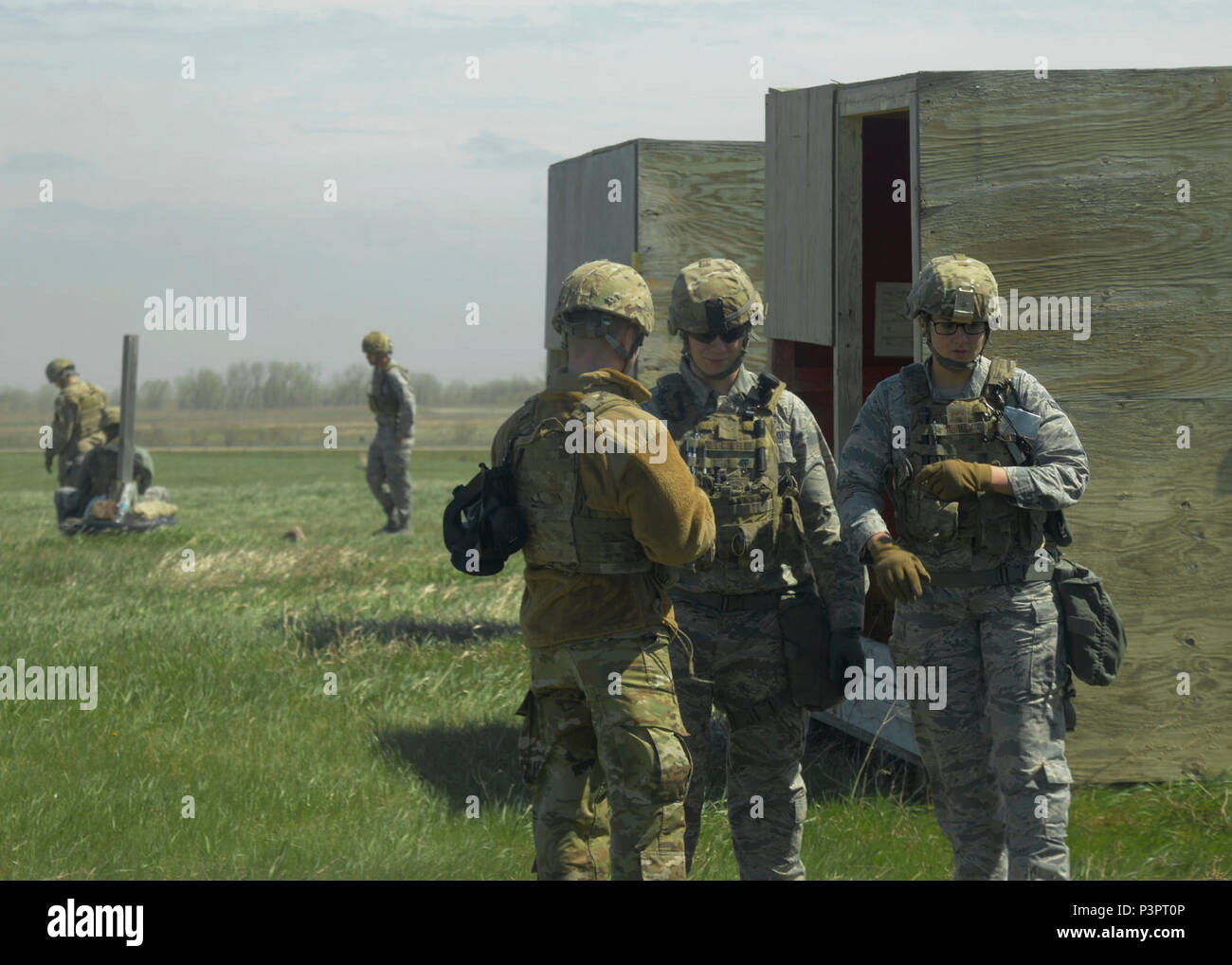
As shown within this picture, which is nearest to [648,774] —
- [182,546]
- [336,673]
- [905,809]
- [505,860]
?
[505,860]

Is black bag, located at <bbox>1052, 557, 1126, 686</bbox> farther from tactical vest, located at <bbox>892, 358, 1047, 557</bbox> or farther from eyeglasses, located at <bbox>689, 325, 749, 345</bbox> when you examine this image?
eyeglasses, located at <bbox>689, 325, 749, 345</bbox>

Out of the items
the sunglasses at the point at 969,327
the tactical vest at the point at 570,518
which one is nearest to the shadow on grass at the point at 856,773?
the sunglasses at the point at 969,327

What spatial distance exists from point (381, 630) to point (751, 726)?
5.64 metres

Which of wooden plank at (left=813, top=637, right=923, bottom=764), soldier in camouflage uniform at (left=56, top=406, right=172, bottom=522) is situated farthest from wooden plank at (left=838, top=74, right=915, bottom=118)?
soldier in camouflage uniform at (left=56, top=406, right=172, bottom=522)

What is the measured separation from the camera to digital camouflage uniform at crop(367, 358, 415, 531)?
1673cm

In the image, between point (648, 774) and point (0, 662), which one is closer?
point (648, 774)

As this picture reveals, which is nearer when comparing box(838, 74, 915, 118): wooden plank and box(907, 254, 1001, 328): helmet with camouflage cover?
box(907, 254, 1001, 328): helmet with camouflage cover

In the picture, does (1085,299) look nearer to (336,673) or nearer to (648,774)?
(648,774)

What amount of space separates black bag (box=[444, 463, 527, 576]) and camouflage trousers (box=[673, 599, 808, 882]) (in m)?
0.68

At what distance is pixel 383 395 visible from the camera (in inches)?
661

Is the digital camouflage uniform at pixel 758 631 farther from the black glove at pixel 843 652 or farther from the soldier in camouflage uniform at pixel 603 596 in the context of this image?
the soldier in camouflage uniform at pixel 603 596

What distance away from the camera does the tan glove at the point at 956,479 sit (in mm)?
4191

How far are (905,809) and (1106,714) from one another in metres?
0.91

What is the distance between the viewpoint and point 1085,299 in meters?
5.71
